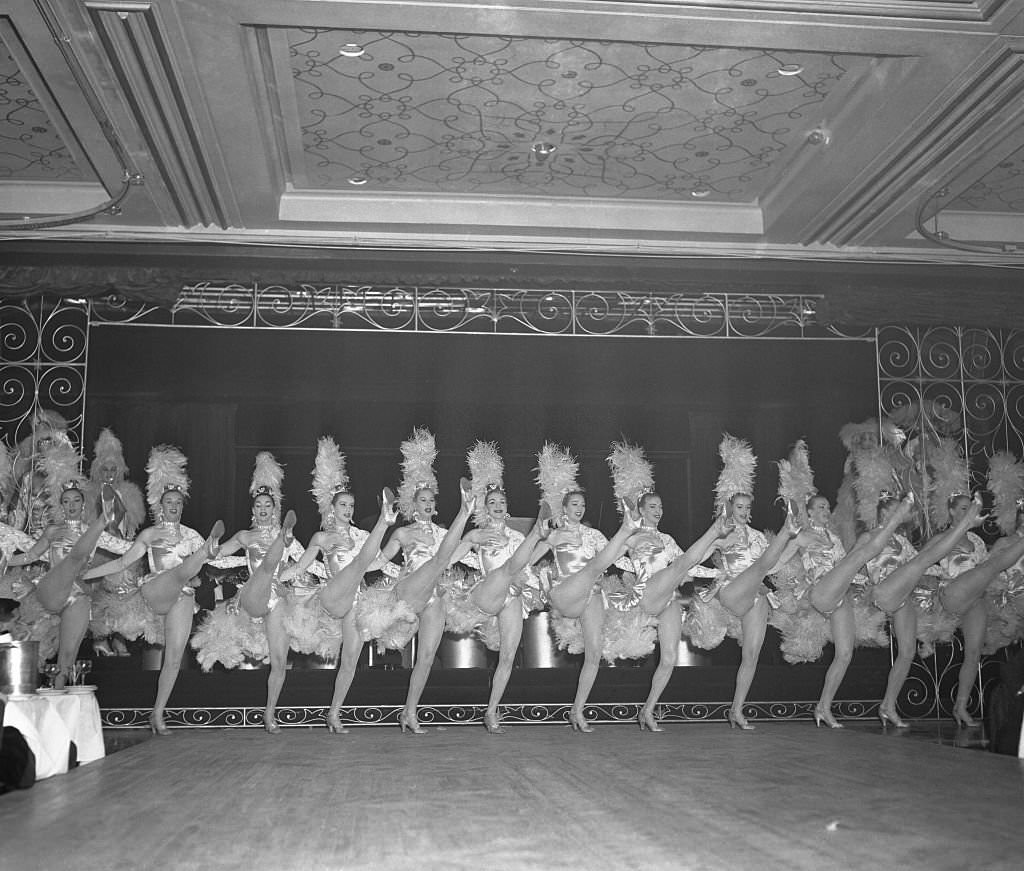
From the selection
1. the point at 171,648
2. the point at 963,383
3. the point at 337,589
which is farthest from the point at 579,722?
the point at 963,383

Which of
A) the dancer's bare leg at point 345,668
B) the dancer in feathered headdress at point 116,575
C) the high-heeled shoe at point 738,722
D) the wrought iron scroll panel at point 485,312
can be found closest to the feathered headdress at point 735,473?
the wrought iron scroll panel at point 485,312

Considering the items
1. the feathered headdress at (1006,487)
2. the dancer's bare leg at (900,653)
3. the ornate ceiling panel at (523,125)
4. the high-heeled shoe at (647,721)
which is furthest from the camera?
the feathered headdress at (1006,487)

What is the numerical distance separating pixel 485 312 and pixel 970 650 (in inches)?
161

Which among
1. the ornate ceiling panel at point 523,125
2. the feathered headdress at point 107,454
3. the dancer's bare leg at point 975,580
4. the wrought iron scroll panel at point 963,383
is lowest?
the dancer's bare leg at point 975,580

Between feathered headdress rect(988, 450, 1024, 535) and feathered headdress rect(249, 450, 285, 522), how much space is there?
5035mm

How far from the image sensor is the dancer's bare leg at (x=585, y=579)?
6402mm

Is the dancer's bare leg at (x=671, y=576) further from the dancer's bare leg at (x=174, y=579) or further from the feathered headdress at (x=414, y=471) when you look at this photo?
the dancer's bare leg at (x=174, y=579)

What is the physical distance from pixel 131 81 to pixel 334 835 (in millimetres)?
4010

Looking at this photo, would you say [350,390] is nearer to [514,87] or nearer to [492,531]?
[492,531]

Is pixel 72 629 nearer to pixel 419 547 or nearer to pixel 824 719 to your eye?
pixel 419 547

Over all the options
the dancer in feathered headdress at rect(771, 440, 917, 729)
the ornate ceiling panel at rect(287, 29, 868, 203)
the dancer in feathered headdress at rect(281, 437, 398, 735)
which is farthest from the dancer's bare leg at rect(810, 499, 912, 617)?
the dancer in feathered headdress at rect(281, 437, 398, 735)

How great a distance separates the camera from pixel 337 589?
6.54m

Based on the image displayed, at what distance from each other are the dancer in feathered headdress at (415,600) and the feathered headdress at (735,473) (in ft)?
6.12

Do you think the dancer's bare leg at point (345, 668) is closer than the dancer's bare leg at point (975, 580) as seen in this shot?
Yes
